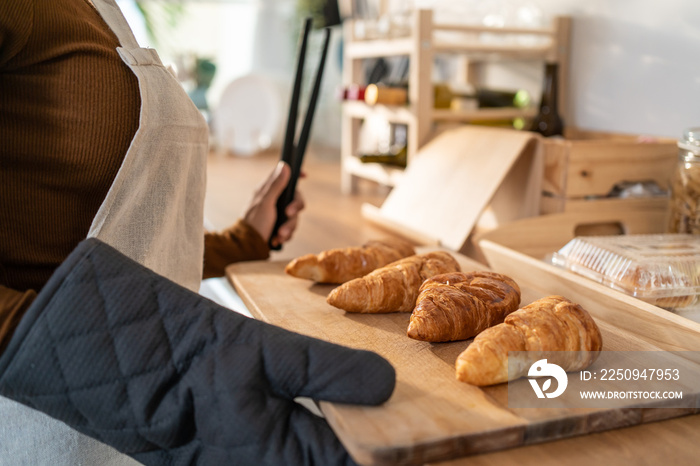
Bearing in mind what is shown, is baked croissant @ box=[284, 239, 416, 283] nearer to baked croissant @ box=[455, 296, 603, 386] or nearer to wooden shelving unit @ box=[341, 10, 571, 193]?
baked croissant @ box=[455, 296, 603, 386]

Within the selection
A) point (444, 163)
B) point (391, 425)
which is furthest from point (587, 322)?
point (444, 163)

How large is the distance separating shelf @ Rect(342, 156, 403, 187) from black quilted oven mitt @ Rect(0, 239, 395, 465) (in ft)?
3.66

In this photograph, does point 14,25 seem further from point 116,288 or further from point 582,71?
point 582,71

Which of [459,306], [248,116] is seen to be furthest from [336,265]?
[248,116]

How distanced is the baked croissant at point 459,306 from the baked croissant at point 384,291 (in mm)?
55

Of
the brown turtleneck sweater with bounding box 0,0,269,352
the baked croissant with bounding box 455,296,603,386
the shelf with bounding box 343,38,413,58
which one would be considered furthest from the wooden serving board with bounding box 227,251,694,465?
the shelf with bounding box 343,38,413,58

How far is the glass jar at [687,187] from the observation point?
3.03 ft

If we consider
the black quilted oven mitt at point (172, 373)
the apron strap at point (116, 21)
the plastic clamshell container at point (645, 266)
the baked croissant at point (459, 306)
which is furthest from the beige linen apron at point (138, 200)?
the plastic clamshell container at point (645, 266)

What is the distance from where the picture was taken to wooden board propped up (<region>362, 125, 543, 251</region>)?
120 centimetres

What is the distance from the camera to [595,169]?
3.78ft

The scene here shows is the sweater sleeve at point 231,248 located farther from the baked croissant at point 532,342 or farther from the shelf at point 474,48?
the shelf at point 474,48

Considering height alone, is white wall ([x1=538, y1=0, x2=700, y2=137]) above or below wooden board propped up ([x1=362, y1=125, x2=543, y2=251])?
above

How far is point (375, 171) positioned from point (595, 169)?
0.70 meters

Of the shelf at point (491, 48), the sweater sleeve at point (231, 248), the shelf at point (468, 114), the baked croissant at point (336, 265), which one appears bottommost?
the sweater sleeve at point (231, 248)
